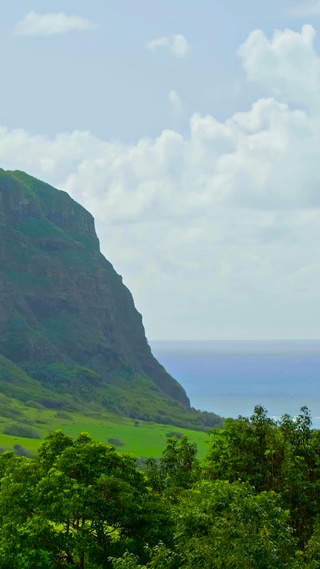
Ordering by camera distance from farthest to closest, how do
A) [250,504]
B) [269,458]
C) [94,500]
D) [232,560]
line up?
[269,458] → [94,500] → [250,504] → [232,560]

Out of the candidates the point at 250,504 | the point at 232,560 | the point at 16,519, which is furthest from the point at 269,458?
the point at 232,560

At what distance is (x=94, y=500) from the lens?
47.5 metres

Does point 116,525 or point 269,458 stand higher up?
point 269,458

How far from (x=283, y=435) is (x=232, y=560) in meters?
26.3

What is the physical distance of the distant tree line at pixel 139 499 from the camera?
36406 mm

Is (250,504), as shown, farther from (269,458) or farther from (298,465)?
(269,458)

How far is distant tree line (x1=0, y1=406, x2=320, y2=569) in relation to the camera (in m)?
36.4

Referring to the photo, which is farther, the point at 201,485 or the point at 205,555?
the point at 201,485

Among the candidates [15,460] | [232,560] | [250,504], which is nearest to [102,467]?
[15,460]

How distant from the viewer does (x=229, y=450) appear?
55938mm

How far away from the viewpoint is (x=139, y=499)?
5128cm

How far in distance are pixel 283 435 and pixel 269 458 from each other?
2284mm

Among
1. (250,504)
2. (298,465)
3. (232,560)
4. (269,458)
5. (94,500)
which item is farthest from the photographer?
(269,458)

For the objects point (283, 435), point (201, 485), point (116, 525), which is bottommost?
point (116, 525)
